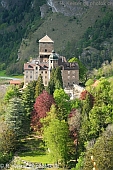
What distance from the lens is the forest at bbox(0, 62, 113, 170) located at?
219 ft

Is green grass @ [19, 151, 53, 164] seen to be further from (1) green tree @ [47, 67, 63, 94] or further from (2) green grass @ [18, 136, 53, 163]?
(1) green tree @ [47, 67, 63, 94]

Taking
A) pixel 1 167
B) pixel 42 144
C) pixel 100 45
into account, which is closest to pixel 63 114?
→ pixel 42 144

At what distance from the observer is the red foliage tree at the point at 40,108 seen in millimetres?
74562

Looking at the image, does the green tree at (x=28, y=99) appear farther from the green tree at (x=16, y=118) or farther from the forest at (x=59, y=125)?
the green tree at (x=16, y=118)

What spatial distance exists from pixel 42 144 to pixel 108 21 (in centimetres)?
11498

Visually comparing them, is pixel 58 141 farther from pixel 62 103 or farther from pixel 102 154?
pixel 102 154

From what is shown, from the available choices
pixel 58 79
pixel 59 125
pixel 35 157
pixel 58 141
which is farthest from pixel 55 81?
pixel 58 141

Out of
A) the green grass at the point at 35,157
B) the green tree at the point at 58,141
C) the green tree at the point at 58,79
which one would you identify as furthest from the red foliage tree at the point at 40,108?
→ the green tree at the point at 58,79

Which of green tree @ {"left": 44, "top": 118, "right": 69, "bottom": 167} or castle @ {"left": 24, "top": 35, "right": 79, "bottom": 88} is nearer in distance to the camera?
green tree @ {"left": 44, "top": 118, "right": 69, "bottom": 167}

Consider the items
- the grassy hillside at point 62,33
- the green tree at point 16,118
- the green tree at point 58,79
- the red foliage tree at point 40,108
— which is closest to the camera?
the green tree at point 16,118

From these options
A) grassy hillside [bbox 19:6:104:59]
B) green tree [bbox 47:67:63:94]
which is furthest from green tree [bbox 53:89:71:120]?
grassy hillside [bbox 19:6:104:59]

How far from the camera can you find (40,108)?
74812mm

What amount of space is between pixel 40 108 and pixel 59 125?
7273mm

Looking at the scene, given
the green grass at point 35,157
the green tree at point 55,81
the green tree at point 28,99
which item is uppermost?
the green tree at point 55,81
